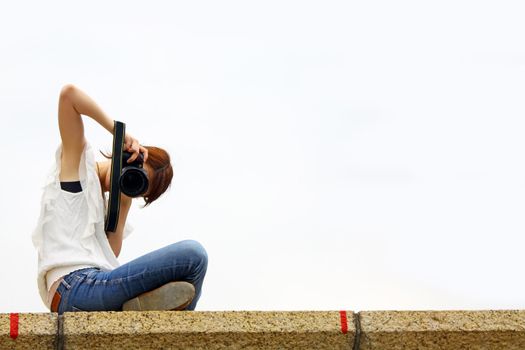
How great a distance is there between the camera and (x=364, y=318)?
4.49 m

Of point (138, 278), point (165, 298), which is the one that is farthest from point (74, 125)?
point (165, 298)

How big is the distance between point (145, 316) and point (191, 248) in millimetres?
564

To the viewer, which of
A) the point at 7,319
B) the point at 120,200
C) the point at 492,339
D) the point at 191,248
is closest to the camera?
the point at 7,319

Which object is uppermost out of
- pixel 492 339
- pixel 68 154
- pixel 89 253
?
pixel 68 154

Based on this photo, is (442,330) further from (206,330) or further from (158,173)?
(158,173)

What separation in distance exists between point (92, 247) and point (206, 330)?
954mm

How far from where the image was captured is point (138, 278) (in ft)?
16.0

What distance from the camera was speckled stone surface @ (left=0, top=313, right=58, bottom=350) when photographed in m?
4.23

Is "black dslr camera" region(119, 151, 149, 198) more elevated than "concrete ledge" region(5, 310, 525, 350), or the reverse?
"black dslr camera" region(119, 151, 149, 198)

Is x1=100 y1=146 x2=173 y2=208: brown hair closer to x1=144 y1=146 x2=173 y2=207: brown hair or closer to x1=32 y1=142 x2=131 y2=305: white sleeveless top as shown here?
x1=144 y1=146 x2=173 y2=207: brown hair

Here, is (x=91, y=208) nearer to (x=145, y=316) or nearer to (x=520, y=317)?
(x=145, y=316)

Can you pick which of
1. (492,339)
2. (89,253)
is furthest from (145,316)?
(492,339)

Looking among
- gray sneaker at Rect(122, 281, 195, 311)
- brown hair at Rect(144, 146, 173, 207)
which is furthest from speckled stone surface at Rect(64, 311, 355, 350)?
brown hair at Rect(144, 146, 173, 207)

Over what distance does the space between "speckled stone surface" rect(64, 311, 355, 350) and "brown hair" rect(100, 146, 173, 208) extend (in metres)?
0.96
